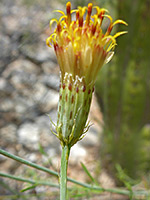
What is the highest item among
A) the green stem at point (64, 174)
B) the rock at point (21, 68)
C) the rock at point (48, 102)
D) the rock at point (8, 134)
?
the rock at point (21, 68)

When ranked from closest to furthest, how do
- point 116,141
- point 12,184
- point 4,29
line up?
point 12,184, point 116,141, point 4,29

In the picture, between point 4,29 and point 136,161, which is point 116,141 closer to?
point 136,161

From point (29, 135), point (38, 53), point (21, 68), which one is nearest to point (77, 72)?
point (29, 135)

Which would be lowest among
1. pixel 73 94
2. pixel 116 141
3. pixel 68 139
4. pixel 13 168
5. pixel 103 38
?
pixel 68 139

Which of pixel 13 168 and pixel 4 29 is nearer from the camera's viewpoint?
pixel 13 168

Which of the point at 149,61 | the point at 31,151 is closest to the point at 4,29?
the point at 31,151

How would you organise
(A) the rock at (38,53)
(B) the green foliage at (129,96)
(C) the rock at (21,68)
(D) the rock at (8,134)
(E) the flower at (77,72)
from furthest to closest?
(A) the rock at (38,53)
(C) the rock at (21,68)
(D) the rock at (8,134)
(B) the green foliage at (129,96)
(E) the flower at (77,72)

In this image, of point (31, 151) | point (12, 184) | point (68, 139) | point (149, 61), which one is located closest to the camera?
point (68, 139)

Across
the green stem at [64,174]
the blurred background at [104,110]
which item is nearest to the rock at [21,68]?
the blurred background at [104,110]

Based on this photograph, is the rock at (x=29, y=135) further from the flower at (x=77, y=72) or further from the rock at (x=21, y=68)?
the flower at (x=77, y=72)
